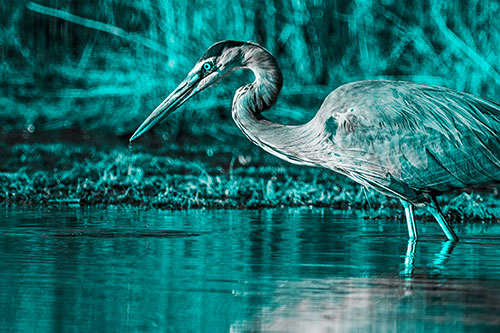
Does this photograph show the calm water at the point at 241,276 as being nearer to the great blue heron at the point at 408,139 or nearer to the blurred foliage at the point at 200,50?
the great blue heron at the point at 408,139

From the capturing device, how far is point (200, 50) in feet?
53.2

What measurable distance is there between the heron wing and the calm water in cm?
47

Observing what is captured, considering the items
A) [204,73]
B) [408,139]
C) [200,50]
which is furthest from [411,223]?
[200,50]

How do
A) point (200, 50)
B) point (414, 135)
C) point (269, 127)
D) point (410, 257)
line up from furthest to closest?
point (200, 50) → point (269, 127) → point (414, 135) → point (410, 257)

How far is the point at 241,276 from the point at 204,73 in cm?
329

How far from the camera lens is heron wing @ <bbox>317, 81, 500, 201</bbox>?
25.1 feet

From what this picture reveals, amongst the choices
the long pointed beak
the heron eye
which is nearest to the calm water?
the long pointed beak

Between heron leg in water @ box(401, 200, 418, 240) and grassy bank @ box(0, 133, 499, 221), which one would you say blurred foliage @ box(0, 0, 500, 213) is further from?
heron leg in water @ box(401, 200, 418, 240)

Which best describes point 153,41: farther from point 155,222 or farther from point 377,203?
point 155,222

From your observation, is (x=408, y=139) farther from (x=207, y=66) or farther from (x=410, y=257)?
(x=207, y=66)

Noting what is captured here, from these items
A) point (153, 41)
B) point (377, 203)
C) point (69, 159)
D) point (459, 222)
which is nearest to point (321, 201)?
point (377, 203)

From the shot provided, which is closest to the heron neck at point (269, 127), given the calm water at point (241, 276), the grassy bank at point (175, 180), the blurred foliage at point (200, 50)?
the calm water at point (241, 276)

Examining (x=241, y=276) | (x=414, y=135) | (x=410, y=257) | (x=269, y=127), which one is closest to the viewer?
(x=241, y=276)

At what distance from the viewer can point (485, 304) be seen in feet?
16.0
